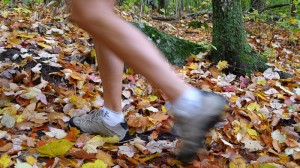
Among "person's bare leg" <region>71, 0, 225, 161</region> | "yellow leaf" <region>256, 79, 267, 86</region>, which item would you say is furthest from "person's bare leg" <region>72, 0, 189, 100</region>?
"yellow leaf" <region>256, 79, 267, 86</region>

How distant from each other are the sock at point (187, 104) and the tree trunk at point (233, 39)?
189 cm

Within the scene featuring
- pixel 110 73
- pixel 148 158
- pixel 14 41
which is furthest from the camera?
pixel 14 41

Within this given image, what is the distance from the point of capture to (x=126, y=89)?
2.41m

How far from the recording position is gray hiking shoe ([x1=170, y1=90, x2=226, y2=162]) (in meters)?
1.08

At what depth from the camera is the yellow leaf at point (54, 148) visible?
142cm

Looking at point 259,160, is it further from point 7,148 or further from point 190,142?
point 7,148

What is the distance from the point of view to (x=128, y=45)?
1089mm

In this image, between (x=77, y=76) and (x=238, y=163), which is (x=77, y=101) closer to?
(x=77, y=76)

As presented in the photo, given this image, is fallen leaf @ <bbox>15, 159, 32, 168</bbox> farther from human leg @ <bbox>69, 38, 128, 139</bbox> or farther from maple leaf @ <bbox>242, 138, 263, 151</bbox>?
maple leaf @ <bbox>242, 138, 263, 151</bbox>

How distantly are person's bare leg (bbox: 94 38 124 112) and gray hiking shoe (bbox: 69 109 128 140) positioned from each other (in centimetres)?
10

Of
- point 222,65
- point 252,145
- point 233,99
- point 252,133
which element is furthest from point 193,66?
Result: point 252,145

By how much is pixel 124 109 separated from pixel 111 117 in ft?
1.39

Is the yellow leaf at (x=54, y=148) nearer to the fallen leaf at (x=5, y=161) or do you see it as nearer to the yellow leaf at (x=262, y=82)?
the fallen leaf at (x=5, y=161)

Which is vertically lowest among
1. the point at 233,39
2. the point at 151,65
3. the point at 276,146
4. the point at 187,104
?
the point at 276,146
